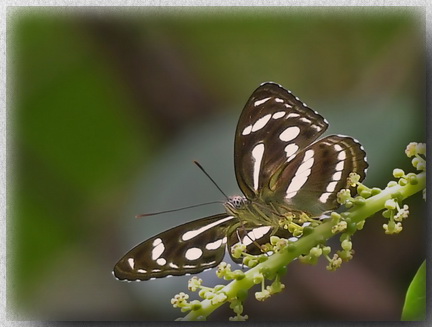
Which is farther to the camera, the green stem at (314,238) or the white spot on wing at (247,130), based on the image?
the white spot on wing at (247,130)

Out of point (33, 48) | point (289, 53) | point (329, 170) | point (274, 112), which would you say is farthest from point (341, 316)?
point (33, 48)

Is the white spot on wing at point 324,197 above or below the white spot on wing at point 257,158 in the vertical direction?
below

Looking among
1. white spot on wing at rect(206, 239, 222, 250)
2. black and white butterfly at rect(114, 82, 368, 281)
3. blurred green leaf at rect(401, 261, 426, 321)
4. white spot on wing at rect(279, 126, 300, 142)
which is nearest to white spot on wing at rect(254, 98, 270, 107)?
black and white butterfly at rect(114, 82, 368, 281)

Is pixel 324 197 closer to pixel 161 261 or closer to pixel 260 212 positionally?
pixel 260 212

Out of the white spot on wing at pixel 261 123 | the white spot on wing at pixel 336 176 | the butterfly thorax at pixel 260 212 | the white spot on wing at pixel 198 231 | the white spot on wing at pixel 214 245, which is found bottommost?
the white spot on wing at pixel 214 245

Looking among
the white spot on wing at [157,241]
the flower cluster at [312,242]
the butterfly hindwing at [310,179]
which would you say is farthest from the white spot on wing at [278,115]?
the white spot on wing at [157,241]

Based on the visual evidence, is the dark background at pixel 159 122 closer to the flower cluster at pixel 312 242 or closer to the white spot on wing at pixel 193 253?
the white spot on wing at pixel 193 253

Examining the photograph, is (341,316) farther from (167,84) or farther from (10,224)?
(10,224)
